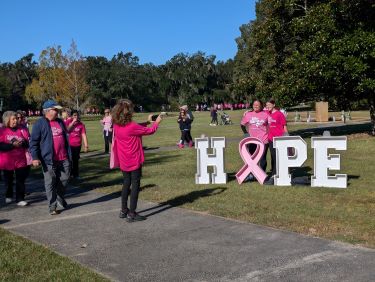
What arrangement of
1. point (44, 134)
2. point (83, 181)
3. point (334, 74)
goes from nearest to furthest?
point (44, 134) < point (83, 181) < point (334, 74)

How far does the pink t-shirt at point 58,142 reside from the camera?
812cm

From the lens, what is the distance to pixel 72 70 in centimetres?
6856

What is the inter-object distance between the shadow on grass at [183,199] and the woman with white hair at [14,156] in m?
2.51

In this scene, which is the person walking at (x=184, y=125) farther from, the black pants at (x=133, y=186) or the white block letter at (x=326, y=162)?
the black pants at (x=133, y=186)

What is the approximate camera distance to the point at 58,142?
817cm

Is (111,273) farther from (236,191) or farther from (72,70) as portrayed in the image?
(72,70)

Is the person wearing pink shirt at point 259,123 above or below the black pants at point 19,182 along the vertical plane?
above

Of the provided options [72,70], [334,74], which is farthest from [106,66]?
[334,74]

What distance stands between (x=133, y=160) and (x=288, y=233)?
2483 millimetres

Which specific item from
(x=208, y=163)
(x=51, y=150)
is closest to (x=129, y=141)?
(x=51, y=150)

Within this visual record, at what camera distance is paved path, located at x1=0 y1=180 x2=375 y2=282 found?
485 cm

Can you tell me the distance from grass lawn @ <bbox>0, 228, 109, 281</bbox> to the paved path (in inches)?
7.5

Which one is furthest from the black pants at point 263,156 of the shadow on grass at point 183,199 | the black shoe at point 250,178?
the shadow on grass at point 183,199

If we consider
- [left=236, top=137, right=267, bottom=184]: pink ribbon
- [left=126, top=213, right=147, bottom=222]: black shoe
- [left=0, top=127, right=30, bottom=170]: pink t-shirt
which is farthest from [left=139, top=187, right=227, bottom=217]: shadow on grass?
[left=0, top=127, right=30, bottom=170]: pink t-shirt
